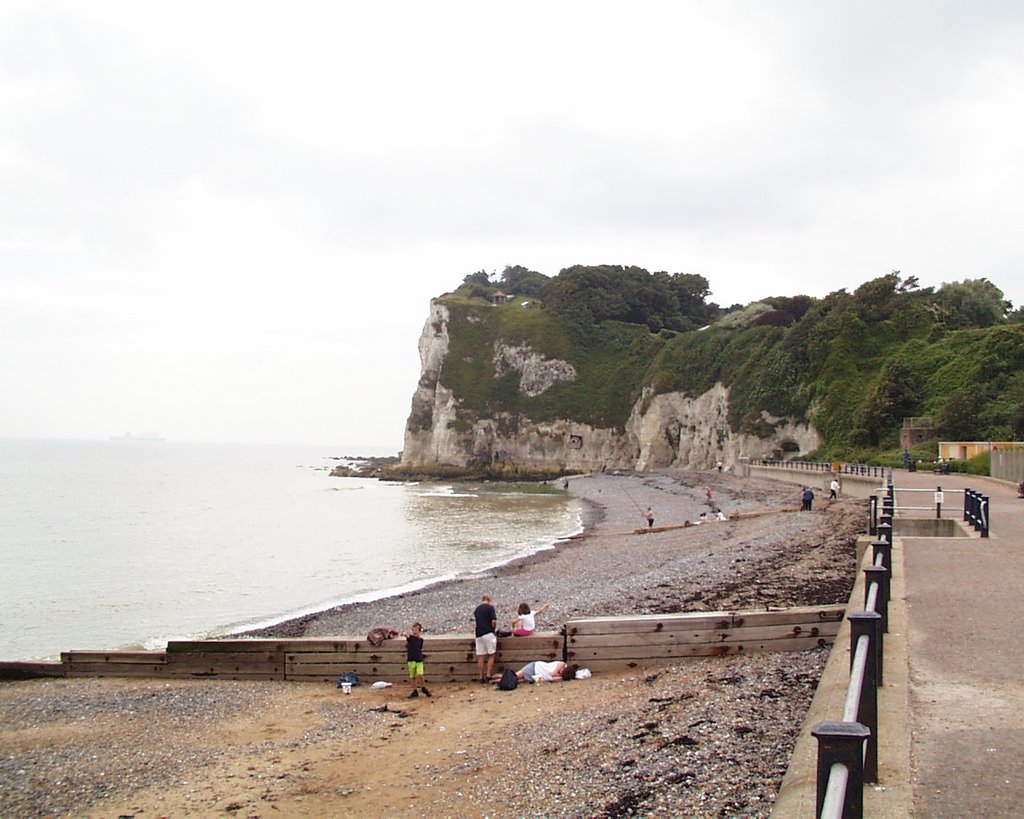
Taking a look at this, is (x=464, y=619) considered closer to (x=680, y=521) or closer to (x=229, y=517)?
(x=680, y=521)

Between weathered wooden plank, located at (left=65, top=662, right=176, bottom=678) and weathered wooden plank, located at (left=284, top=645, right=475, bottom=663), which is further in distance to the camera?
weathered wooden plank, located at (left=65, top=662, right=176, bottom=678)

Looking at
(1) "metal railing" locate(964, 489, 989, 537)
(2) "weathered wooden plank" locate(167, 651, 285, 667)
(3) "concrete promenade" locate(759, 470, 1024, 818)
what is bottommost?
(2) "weathered wooden plank" locate(167, 651, 285, 667)

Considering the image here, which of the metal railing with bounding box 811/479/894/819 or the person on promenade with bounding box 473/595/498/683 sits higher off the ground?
the metal railing with bounding box 811/479/894/819

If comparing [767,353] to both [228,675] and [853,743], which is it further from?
[853,743]

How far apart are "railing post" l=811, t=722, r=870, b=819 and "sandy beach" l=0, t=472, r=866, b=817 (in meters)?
2.93

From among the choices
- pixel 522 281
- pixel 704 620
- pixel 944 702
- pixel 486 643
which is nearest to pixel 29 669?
pixel 486 643

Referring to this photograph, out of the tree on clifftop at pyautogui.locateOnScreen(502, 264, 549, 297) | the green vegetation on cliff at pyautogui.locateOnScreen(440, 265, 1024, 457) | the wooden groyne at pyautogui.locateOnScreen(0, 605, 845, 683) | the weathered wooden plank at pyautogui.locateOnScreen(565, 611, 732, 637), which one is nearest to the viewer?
the wooden groyne at pyautogui.locateOnScreen(0, 605, 845, 683)

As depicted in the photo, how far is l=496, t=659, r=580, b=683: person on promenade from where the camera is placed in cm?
1108

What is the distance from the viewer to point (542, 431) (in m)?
108

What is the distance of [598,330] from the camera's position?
11956 cm

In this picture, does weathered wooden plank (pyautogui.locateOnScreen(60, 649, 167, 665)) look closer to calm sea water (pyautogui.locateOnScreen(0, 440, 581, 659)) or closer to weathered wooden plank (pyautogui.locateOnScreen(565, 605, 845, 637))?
calm sea water (pyautogui.locateOnScreen(0, 440, 581, 659))

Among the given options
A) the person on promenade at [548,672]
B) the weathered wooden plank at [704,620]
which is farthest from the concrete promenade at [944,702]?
the person on promenade at [548,672]

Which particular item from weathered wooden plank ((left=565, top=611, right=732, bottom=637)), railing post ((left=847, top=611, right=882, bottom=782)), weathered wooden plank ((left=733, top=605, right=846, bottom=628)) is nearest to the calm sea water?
weathered wooden plank ((left=565, top=611, right=732, bottom=637))

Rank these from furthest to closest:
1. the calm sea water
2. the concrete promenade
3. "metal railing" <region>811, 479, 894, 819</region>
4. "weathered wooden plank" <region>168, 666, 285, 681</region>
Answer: the calm sea water
"weathered wooden plank" <region>168, 666, 285, 681</region>
the concrete promenade
"metal railing" <region>811, 479, 894, 819</region>
